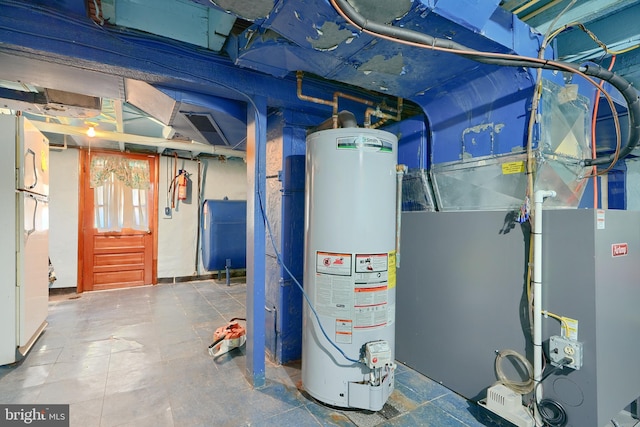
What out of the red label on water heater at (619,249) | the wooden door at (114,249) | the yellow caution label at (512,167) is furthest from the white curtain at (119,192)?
the red label on water heater at (619,249)

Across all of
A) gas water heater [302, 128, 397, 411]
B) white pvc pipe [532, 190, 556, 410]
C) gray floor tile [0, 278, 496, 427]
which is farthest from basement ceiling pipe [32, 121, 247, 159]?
white pvc pipe [532, 190, 556, 410]

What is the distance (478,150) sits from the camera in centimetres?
215

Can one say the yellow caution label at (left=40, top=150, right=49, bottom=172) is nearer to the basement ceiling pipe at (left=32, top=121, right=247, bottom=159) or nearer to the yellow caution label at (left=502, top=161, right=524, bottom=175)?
the basement ceiling pipe at (left=32, top=121, right=247, bottom=159)

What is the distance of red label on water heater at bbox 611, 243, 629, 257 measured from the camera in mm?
1733

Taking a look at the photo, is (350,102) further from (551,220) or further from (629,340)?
(629,340)

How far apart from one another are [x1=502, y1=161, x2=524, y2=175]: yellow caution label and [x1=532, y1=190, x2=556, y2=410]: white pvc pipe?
8.6 inches

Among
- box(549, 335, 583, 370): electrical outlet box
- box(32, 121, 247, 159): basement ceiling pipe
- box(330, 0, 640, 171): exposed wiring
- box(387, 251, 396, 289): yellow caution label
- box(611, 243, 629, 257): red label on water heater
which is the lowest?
box(549, 335, 583, 370): electrical outlet box

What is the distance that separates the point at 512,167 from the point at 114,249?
5822 millimetres

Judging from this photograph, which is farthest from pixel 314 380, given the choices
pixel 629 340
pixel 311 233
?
pixel 629 340

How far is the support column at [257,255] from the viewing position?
2.29 metres

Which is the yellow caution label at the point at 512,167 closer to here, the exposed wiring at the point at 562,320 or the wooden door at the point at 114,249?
the exposed wiring at the point at 562,320

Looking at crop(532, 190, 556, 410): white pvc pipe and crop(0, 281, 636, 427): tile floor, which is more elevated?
crop(532, 190, 556, 410): white pvc pipe

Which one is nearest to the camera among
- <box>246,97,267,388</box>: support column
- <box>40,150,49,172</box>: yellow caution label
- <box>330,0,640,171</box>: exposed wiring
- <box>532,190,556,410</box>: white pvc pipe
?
<box>330,0,640,171</box>: exposed wiring

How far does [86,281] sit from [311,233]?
4.82 meters
